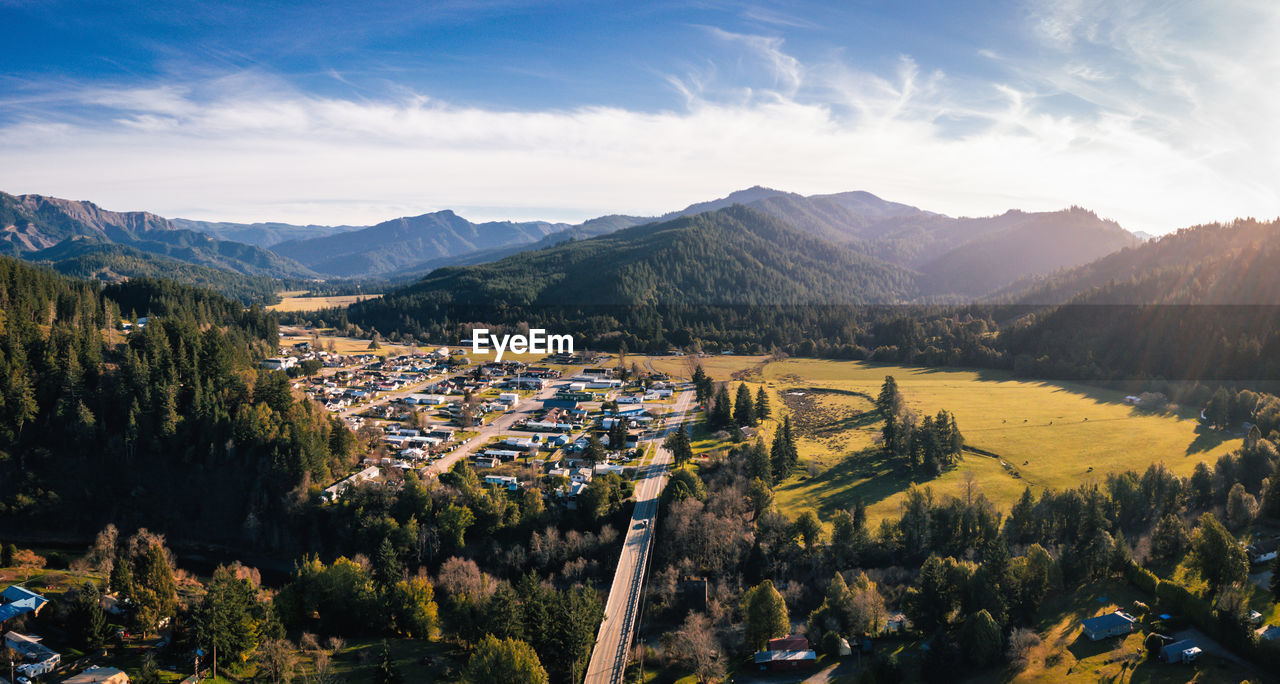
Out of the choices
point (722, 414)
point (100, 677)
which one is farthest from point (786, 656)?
point (722, 414)

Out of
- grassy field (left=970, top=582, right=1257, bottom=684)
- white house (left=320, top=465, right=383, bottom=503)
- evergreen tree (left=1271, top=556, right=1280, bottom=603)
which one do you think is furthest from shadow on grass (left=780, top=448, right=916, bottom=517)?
white house (left=320, top=465, right=383, bottom=503)

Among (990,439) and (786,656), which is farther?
(990,439)

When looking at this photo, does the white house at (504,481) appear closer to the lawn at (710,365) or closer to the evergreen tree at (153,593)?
the evergreen tree at (153,593)

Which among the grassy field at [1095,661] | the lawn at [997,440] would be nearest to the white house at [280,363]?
the lawn at [997,440]

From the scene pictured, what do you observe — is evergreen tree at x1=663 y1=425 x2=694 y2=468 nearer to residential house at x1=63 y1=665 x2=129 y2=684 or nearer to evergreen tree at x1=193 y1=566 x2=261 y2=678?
evergreen tree at x1=193 y1=566 x2=261 y2=678

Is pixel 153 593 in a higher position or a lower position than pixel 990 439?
lower

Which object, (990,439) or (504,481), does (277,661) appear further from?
(990,439)
